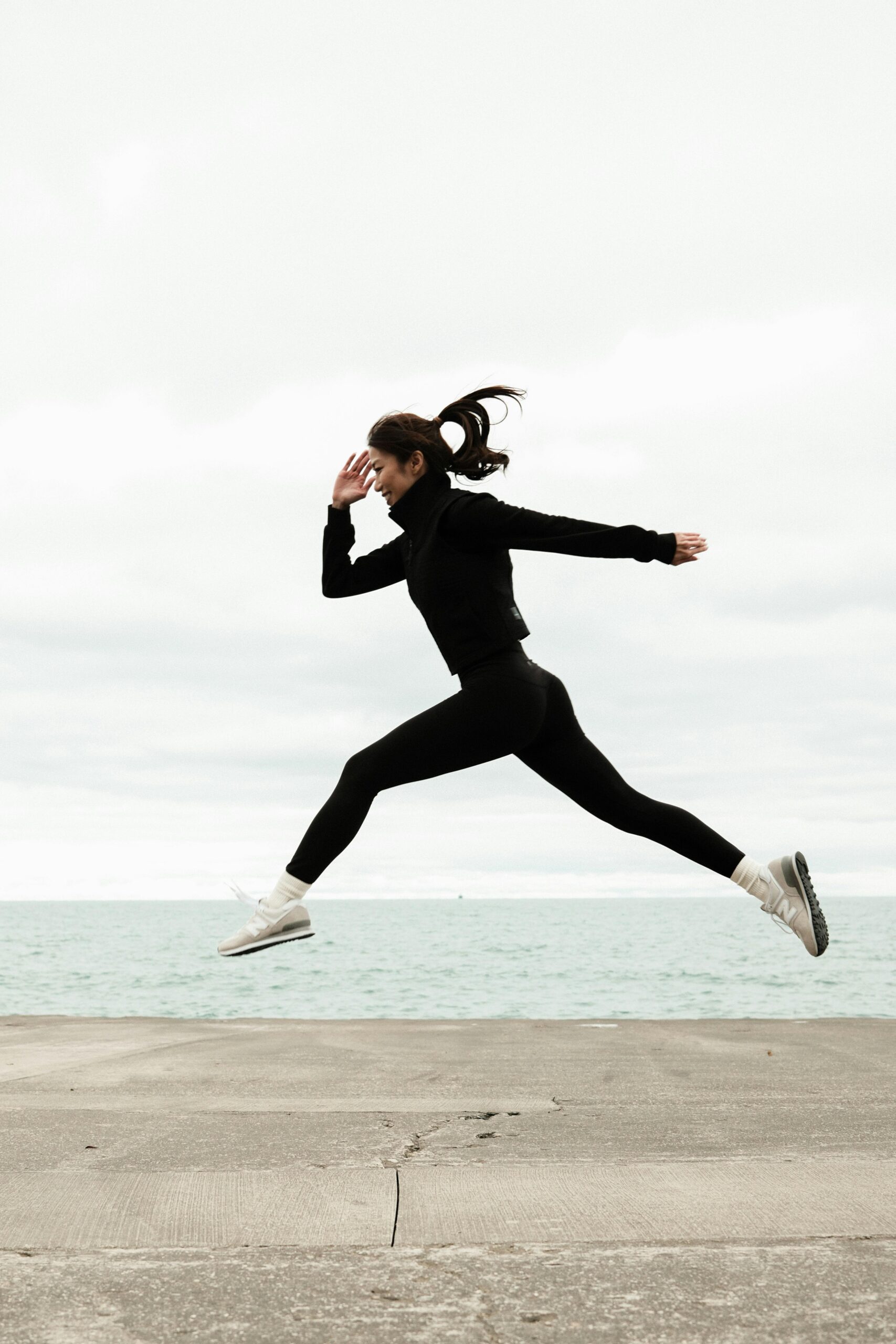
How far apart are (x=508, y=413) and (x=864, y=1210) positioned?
2.74 meters

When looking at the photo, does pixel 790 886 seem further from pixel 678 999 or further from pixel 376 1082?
pixel 678 999

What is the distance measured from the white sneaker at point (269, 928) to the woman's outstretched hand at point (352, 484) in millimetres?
1366

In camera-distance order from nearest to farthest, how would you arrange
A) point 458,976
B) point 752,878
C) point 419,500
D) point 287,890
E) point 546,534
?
1. point 546,534
2. point 287,890
3. point 419,500
4. point 752,878
5. point 458,976

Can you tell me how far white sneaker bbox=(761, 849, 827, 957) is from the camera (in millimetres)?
4219

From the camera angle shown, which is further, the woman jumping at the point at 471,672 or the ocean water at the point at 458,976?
the ocean water at the point at 458,976

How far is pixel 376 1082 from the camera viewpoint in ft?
21.4

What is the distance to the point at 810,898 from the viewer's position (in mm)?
4234

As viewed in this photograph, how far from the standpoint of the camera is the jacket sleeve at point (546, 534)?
3734 mm

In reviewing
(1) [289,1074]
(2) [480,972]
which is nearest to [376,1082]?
(1) [289,1074]

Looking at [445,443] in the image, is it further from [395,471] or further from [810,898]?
[810,898]

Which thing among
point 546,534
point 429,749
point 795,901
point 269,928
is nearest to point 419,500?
point 546,534

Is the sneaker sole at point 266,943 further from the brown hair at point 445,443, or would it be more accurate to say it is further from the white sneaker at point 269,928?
the brown hair at point 445,443

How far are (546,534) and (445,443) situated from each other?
0.61 m

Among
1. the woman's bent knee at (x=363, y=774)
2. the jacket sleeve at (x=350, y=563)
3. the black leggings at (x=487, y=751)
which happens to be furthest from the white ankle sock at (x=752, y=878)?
the jacket sleeve at (x=350, y=563)
